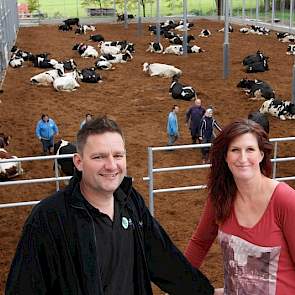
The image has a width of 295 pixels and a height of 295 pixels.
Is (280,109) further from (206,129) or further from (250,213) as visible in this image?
(250,213)

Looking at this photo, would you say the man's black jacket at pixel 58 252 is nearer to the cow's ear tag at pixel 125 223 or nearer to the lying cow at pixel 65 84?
the cow's ear tag at pixel 125 223

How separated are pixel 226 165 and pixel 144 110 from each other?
12.2 m

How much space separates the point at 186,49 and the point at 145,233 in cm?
2196

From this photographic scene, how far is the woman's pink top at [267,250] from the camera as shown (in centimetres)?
239

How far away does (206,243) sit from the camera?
2.78m

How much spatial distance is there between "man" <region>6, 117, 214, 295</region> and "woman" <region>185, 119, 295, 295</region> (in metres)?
0.41

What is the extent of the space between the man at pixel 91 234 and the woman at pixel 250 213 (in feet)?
1.35

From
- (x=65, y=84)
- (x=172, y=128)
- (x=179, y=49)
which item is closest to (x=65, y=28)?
(x=179, y=49)

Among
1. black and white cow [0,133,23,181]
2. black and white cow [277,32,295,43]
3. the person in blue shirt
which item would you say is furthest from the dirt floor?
black and white cow [277,32,295,43]

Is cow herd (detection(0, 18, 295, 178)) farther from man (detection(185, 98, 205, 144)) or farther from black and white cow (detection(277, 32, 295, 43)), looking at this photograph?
man (detection(185, 98, 205, 144))

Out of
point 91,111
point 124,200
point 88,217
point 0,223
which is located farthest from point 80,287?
point 91,111

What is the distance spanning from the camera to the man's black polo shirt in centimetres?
220

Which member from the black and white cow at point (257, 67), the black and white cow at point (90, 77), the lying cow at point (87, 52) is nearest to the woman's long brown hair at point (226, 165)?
the black and white cow at point (90, 77)

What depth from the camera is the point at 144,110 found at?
48.3ft
